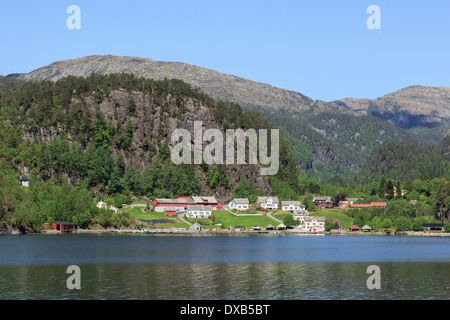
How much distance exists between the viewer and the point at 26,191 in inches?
7657

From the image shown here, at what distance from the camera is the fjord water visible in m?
63.0

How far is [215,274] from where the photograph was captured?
79.1 m

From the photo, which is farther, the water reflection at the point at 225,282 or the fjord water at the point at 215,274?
the fjord water at the point at 215,274

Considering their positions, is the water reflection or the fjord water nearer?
the water reflection

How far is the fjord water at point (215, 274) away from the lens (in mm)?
63000

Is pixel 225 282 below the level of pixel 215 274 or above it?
above

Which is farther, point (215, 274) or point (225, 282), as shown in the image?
point (215, 274)
